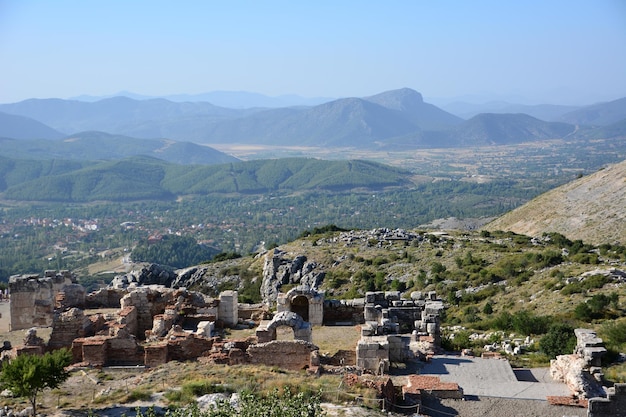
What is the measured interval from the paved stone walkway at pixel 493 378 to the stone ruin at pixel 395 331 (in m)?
0.86

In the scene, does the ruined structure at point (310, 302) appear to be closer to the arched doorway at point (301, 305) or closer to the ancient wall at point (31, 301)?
the arched doorway at point (301, 305)

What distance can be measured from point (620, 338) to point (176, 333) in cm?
1462

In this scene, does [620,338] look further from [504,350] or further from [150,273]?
[150,273]

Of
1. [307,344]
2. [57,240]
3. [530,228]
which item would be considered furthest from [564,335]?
[57,240]

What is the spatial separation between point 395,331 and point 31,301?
14.2 m

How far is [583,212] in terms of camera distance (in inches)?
2904

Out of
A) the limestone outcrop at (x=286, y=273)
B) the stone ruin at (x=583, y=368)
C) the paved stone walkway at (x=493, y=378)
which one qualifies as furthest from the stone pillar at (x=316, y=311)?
the limestone outcrop at (x=286, y=273)

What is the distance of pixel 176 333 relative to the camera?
21406 mm

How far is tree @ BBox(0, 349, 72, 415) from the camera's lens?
15.4 metres

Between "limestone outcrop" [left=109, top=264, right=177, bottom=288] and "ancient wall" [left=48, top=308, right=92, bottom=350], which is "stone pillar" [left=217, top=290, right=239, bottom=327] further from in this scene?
"limestone outcrop" [left=109, top=264, right=177, bottom=288]

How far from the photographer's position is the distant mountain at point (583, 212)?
65250 millimetres

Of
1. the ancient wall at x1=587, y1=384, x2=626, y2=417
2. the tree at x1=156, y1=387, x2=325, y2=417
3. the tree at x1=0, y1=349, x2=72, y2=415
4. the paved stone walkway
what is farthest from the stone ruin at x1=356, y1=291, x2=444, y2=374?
the tree at x1=0, y1=349, x2=72, y2=415

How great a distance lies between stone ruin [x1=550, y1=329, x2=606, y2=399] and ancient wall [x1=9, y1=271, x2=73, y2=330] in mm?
17636

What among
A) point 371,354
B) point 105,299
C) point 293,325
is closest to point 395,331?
Answer: point 371,354
